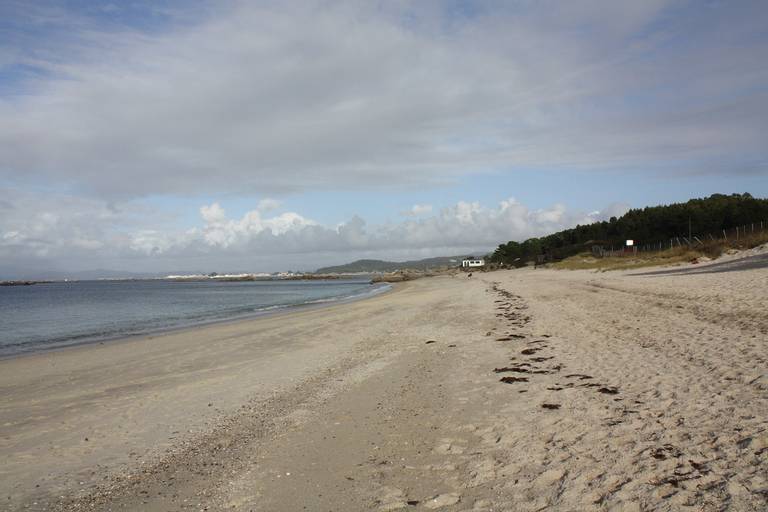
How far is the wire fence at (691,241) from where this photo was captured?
45.3 m

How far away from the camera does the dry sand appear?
511 centimetres

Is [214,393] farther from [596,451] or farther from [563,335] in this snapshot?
[563,335]

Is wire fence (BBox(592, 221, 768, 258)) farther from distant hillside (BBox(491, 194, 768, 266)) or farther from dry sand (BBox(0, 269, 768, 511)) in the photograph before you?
dry sand (BBox(0, 269, 768, 511))

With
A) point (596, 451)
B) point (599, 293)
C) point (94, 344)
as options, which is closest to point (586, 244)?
point (599, 293)

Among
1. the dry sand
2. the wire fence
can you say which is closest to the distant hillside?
the wire fence

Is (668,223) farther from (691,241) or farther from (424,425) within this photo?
(424,425)

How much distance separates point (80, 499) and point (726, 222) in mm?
78509

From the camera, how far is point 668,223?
7725 centimetres

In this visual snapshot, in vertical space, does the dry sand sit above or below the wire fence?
below

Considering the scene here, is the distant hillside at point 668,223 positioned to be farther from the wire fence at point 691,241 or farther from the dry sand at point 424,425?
the dry sand at point 424,425

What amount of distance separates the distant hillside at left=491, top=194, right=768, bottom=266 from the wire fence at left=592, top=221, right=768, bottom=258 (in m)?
1.29

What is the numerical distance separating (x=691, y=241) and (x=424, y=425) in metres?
64.4

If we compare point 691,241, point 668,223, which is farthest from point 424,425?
point 668,223

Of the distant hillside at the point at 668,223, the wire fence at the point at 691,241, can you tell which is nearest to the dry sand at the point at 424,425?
the wire fence at the point at 691,241
